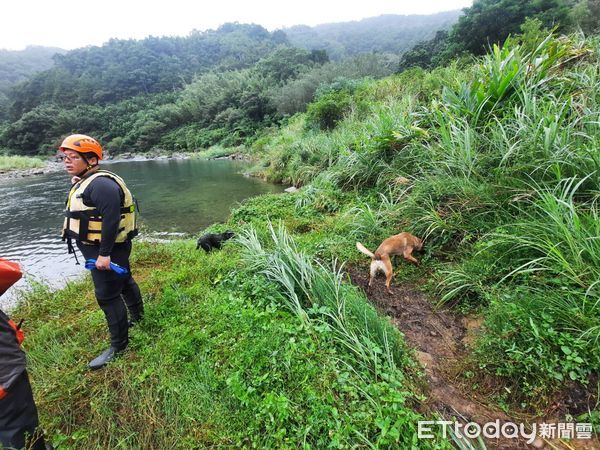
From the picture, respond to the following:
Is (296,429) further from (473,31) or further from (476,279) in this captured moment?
(473,31)

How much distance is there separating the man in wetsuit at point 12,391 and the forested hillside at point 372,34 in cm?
8730

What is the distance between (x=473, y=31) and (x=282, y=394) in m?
30.6

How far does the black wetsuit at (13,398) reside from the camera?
1704 mm

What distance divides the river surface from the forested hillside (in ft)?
256

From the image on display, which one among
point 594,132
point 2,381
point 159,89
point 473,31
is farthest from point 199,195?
point 159,89

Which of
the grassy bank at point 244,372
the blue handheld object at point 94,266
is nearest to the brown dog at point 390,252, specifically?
the grassy bank at point 244,372

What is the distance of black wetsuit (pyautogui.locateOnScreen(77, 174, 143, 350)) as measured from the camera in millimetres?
2354

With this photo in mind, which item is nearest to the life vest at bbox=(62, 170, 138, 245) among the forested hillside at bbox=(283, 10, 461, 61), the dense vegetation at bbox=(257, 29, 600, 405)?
the dense vegetation at bbox=(257, 29, 600, 405)

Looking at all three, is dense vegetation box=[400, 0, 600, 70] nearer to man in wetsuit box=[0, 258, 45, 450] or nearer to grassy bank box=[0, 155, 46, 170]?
man in wetsuit box=[0, 258, 45, 450]

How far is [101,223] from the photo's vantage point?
242 cm

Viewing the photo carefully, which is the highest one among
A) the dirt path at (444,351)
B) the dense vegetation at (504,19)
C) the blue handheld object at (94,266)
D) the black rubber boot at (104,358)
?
the dense vegetation at (504,19)

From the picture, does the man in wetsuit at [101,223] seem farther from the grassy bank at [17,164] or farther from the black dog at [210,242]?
the grassy bank at [17,164]

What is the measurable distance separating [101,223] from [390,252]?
9.37ft

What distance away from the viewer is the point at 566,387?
1672 millimetres
